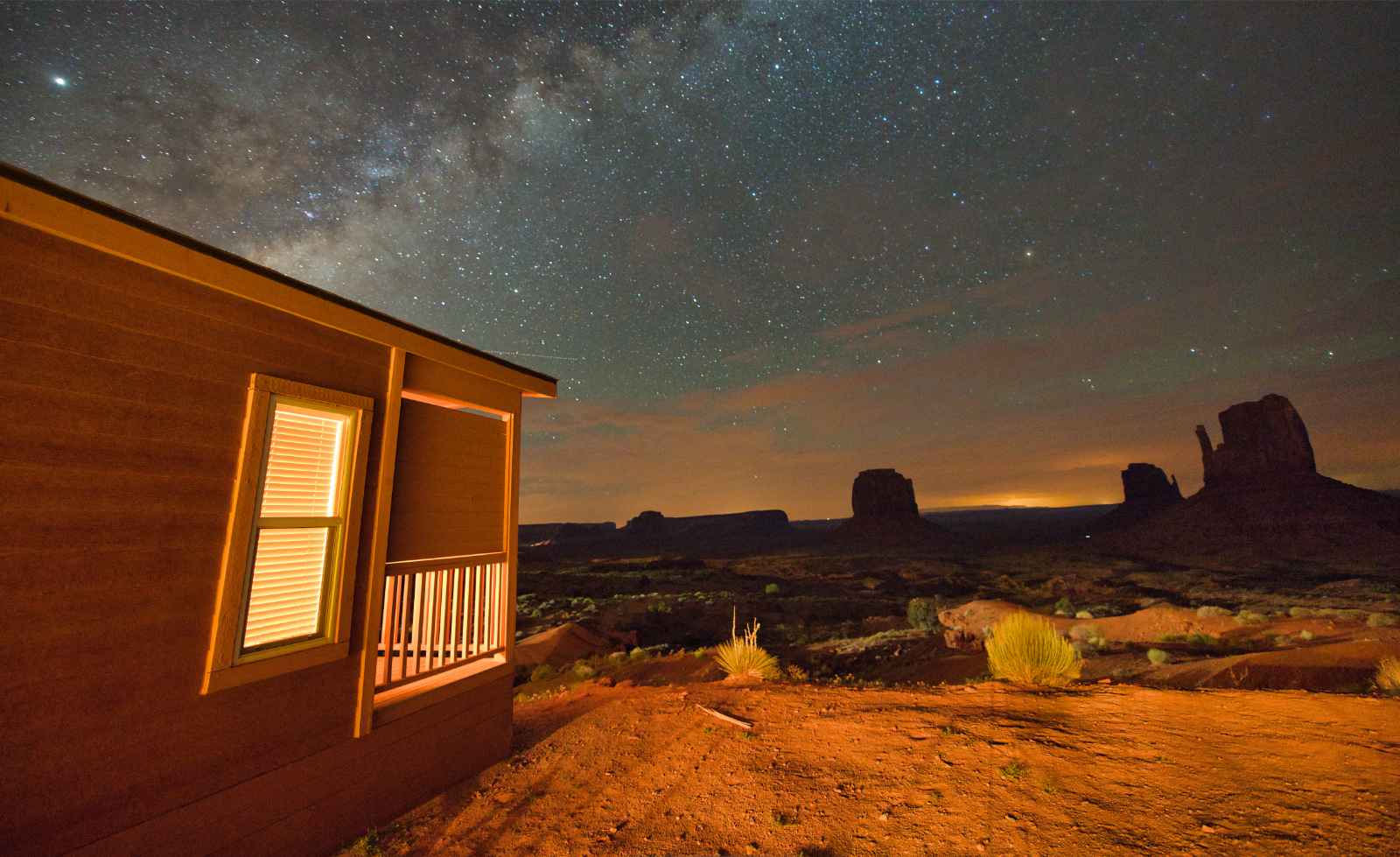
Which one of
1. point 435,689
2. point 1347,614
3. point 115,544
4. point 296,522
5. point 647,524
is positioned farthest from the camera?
point 647,524

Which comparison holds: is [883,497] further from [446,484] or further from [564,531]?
[446,484]

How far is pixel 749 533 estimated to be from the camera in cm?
9825

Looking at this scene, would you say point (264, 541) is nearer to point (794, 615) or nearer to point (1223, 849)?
→ point (1223, 849)

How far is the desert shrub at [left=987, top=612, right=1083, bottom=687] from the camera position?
668cm

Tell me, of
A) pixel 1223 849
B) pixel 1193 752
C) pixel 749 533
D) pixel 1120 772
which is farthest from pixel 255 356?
pixel 749 533

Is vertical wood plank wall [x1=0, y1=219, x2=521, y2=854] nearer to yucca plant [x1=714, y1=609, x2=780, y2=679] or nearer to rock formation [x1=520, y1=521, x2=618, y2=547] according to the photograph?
yucca plant [x1=714, y1=609, x2=780, y2=679]

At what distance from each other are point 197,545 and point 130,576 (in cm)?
34

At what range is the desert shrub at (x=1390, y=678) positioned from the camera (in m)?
5.80

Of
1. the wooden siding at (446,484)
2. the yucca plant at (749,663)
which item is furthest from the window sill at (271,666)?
the yucca plant at (749,663)

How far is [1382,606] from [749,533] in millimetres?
81301

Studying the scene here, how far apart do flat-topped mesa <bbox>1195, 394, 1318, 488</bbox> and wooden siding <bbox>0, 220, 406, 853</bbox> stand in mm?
Answer: 78797

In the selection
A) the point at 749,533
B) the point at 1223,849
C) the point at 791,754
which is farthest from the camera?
the point at 749,533

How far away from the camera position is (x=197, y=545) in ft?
11.0

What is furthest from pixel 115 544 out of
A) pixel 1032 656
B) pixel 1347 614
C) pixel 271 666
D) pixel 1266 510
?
pixel 1266 510
